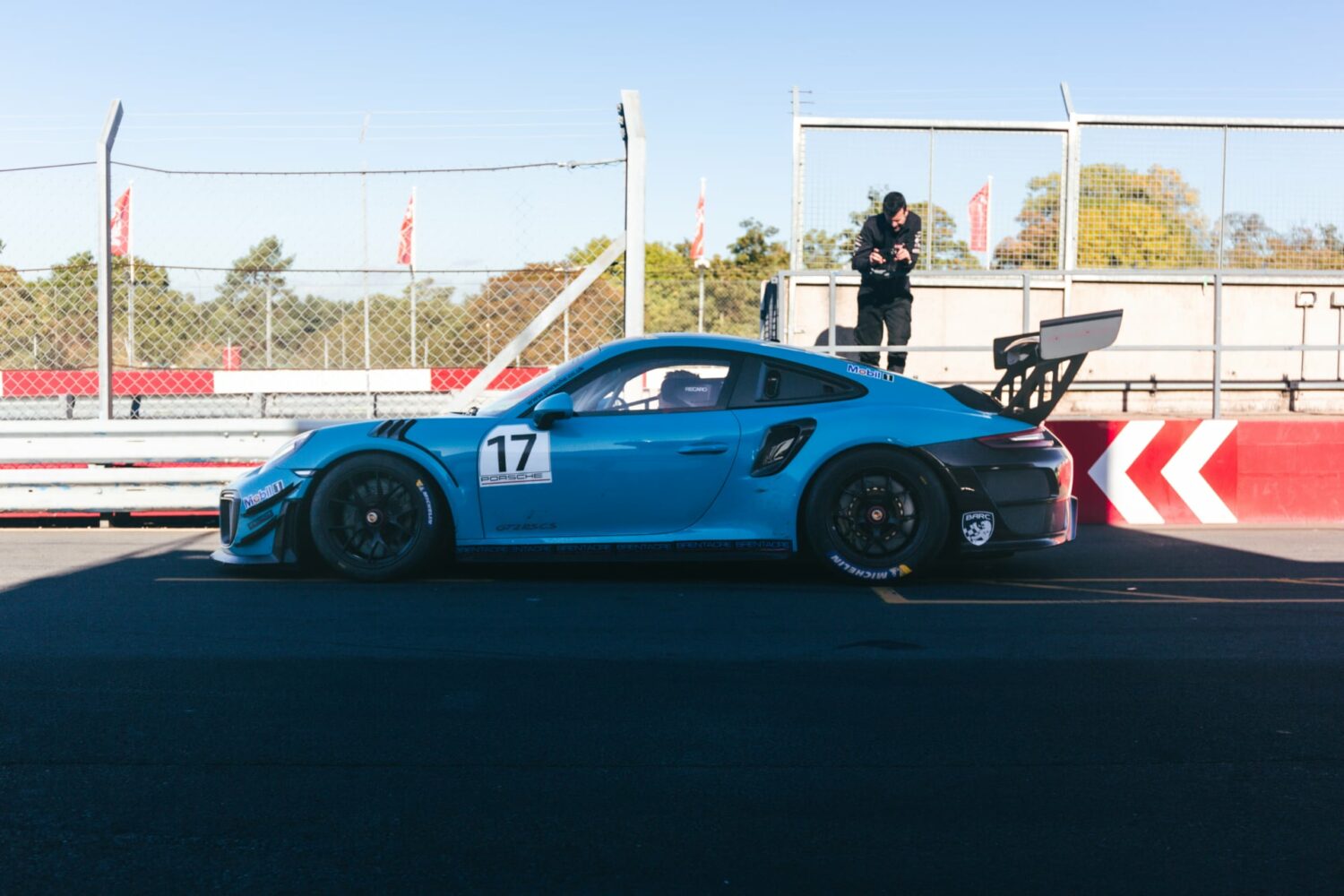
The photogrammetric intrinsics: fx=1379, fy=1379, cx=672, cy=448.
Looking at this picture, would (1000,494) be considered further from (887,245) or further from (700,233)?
(700,233)

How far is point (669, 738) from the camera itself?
4109mm

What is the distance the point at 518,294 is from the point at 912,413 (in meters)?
3.86

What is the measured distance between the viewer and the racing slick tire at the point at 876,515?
688cm

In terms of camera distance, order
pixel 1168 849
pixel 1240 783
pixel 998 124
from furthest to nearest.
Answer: pixel 998 124 → pixel 1240 783 → pixel 1168 849

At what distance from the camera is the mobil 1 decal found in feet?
22.6

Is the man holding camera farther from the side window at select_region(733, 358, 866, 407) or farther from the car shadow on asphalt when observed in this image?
the side window at select_region(733, 358, 866, 407)

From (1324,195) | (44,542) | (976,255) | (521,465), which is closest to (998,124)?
(976,255)

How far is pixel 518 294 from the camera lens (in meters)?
9.94

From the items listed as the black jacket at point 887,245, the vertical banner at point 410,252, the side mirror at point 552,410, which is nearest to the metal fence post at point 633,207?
the vertical banner at point 410,252

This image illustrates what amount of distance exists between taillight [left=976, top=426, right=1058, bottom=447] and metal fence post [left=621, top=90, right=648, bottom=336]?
11.6ft

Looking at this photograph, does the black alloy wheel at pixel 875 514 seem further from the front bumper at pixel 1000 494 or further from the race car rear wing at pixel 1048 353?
the race car rear wing at pixel 1048 353

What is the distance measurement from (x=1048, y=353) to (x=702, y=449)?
2.18 m

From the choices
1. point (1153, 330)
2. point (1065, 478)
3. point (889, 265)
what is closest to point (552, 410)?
point (1065, 478)

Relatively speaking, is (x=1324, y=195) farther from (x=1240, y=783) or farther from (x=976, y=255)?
(x=1240, y=783)
